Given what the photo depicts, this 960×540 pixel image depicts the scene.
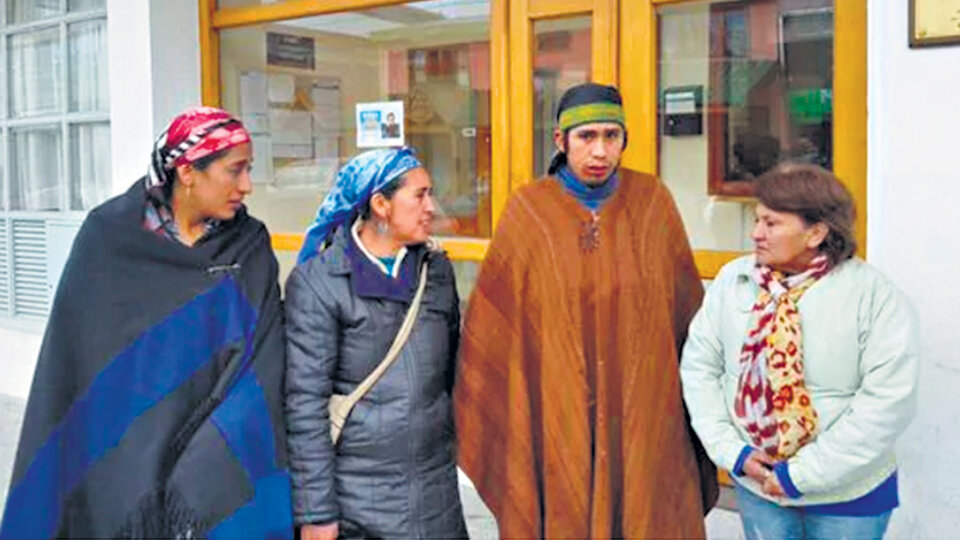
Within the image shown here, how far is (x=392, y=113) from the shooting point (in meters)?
5.05

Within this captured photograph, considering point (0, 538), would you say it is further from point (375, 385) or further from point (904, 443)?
point (904, 443)

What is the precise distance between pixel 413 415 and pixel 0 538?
3.58 ft

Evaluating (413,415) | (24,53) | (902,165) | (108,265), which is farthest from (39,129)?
(902,165)

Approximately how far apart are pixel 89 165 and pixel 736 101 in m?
3.70

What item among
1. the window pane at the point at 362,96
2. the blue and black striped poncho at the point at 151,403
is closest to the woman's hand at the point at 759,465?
the blue and black striped poncho at the point at 151,403

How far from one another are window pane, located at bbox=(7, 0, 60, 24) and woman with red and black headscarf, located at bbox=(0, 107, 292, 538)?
3975 mm

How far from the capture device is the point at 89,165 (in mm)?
6094

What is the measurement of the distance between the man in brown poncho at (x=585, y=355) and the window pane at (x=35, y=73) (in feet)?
13.8

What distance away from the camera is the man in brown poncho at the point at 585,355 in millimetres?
2877

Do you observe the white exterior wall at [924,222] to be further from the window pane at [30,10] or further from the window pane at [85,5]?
the window pane at [30,10]

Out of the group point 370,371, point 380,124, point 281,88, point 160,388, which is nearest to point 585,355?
point 370,371

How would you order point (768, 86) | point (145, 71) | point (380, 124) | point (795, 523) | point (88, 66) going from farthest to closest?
point (88, 66)
point (145, 71)
point (380, 124)
point (768, 86)
point (795, 523)

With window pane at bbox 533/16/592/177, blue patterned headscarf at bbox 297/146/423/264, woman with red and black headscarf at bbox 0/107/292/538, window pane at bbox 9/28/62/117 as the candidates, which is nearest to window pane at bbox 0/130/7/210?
window pane at bbox 9/28/62/117

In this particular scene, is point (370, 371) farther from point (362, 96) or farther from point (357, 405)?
point (362, 96)
